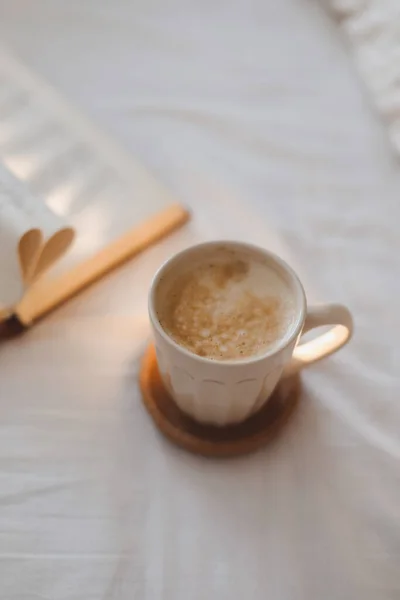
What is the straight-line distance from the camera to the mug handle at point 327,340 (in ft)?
1.41

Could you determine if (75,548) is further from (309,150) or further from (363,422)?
(309,150)

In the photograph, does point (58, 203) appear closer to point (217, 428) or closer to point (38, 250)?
point (38, 250)

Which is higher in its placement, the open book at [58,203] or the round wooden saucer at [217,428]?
the open book at [58,203]

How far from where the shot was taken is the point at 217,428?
452 millimetres

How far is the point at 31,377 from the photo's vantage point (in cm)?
47

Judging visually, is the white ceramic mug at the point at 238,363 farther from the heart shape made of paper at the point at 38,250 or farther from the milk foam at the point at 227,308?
the heart shape made of paper at the point at 38,250

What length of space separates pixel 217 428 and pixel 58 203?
10.0 inches

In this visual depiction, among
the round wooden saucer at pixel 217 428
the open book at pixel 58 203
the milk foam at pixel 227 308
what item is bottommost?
the round wooden saucer at pixel 217 428

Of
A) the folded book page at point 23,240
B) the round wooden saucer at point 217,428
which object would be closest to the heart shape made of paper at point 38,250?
the folded book page at point 23,240

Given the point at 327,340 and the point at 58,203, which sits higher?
the point at 58,203

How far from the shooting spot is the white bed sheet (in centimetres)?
40

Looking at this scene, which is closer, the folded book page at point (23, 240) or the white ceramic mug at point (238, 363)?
the white ceramic mug at point (238, 363)

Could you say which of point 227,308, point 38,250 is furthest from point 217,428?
point 38,250

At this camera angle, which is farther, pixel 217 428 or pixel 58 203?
pixel 58 203
